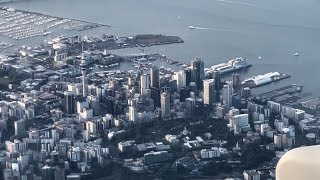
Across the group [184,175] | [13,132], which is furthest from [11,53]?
[184,175]

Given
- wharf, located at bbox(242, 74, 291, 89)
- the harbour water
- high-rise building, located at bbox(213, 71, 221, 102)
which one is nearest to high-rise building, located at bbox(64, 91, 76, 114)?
high-rise building, located at bbox(213, 71, 221, 102)

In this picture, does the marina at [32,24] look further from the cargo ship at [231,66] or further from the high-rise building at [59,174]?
the high-rise building at [59,174]

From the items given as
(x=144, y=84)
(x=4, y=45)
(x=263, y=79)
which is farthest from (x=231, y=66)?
(x=4, y=45)

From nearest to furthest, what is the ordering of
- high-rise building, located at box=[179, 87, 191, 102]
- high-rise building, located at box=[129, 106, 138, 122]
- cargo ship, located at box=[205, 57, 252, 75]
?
high-rise building, located at box=[129, 106, 138, 122]
high-rise building, located at box=[179, 87, 191, 102]
cargo ship, located at box=[205, 57, 252, 75]

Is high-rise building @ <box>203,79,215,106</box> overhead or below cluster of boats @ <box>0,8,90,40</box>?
below

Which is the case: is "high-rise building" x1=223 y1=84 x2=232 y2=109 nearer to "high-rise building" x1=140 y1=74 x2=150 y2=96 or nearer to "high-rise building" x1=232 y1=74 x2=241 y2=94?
"high-rise building" x1=232 y1=74 x2=241 y2=94

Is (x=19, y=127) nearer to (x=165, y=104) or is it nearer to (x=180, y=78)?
(x=165, y=104)
